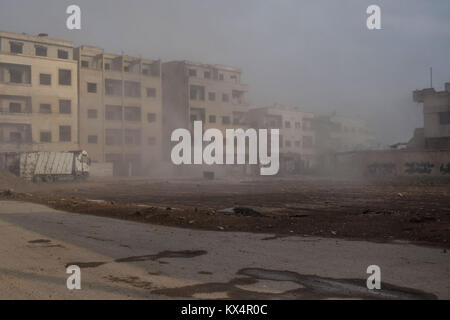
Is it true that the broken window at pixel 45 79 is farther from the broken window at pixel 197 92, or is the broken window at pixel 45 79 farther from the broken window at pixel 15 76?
the broken window at pixel 197 92

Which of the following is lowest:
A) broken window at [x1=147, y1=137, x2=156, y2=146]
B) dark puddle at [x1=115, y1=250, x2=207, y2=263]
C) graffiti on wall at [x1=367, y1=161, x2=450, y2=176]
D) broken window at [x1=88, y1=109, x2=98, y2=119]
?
dark puddle at [x1=115, y1=250, x2=207, y2=263]

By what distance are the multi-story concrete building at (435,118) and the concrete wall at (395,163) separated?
19.5ft

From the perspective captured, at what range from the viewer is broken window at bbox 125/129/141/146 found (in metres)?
62.9

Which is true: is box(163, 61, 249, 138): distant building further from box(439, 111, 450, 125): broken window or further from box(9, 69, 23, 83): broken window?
box(439, 111, 450, 125): broken window

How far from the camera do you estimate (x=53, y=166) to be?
43.0 metres

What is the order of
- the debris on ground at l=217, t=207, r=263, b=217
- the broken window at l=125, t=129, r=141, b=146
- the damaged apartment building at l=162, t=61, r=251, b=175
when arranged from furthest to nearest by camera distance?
the damaged apartment building at l=162, t=61, r=251, b=175, the broken window at l=125, t=129, r=141, b=146, the debris on ground at l=217, t=207, r=263, b=217

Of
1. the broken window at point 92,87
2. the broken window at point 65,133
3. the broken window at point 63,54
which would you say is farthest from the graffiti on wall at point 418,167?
the broken window at point 63,54

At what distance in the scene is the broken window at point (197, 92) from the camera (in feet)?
228

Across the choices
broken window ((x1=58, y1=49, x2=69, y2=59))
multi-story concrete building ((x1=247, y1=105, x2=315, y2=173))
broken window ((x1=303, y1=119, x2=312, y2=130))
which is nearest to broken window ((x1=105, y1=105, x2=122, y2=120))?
broken window ((x1=58, y1=49, x2=69, y2=59))

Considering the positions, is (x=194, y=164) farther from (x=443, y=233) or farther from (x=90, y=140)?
(x=443, y=233)

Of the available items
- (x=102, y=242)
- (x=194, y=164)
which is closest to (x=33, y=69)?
(x=194, y=164)

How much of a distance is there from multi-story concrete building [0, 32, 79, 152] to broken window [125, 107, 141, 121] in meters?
7.79

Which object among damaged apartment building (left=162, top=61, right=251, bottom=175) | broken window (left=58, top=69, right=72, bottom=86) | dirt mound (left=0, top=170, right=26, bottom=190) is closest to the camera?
dirt mound (left=0, top=170, right=26, bottom=190)
